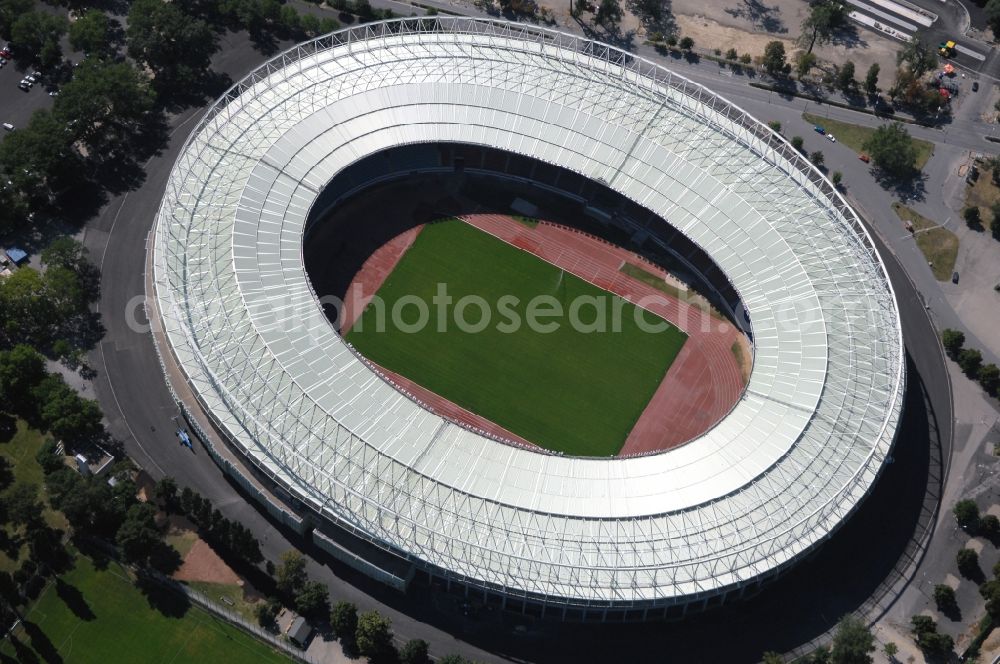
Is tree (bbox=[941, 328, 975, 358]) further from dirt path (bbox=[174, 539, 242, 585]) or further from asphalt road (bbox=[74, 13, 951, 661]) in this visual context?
dirt path (bbox=[174, 539, 242, 585])

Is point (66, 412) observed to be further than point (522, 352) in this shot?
No

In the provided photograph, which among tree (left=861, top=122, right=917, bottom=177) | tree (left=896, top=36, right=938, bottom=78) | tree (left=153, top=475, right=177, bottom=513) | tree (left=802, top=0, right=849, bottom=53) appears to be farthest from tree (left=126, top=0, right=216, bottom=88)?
tree (left=896, top=36, right=938, bottom=78)

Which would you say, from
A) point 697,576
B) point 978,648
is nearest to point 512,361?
point 697,576

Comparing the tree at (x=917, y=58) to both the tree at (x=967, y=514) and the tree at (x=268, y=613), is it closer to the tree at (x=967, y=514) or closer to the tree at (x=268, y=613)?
the tree at (x=967, y=514)

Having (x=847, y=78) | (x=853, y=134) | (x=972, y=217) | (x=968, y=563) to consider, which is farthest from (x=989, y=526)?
(x=847, y=78)

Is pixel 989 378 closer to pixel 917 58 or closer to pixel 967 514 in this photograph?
pixel 967 514

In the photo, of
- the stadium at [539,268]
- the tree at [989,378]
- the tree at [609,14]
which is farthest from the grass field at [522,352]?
the tree at [609,14]
